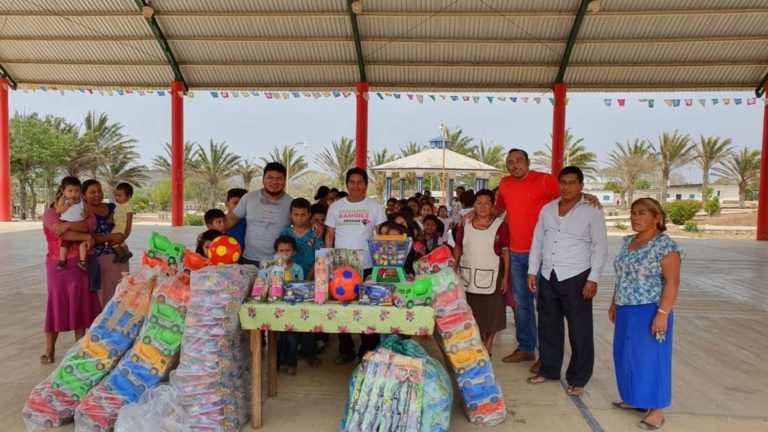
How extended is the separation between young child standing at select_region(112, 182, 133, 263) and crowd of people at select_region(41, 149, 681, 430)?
1 cm

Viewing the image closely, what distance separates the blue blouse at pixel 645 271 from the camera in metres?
2.99

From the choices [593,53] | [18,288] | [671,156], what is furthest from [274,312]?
[671,156]

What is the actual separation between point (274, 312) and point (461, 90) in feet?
41.3

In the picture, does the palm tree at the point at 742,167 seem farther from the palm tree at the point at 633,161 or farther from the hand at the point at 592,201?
the hand at the point at 592,201

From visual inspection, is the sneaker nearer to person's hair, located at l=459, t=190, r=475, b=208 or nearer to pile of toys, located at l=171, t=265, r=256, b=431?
pile of toys, located at l=171, t=265, r=256, b=431

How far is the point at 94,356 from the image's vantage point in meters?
2.99

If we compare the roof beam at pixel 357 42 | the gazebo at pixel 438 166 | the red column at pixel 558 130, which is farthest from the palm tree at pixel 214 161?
the red column at pixel 558 130

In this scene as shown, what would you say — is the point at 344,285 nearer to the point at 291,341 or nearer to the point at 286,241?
the point at 286,241

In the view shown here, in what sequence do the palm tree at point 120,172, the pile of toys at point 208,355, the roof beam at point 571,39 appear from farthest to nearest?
the palm tree at point 120,172 → the roof beam at point 571,39 → the pile of toys at point 208,355

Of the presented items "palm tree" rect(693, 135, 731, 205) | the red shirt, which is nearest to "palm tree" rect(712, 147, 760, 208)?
"palm tree" rect(693, 135, 731, 205)

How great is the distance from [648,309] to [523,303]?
3.97 feet

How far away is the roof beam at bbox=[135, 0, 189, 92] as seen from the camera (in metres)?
12.5

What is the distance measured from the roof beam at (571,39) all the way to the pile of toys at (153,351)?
11.5 m

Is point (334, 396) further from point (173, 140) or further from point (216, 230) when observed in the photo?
point (173, 140)
